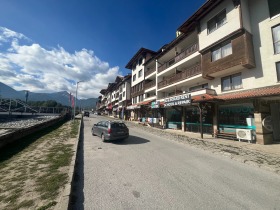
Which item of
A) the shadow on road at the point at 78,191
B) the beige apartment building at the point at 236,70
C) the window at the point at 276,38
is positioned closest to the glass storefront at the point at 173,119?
the beige apartment building at the point at 236,70

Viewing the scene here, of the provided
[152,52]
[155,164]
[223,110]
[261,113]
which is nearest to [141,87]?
[152,52]

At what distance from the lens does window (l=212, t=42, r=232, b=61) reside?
45.3 ft

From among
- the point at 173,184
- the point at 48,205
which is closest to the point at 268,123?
the point at 173,184

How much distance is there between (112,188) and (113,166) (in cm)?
195

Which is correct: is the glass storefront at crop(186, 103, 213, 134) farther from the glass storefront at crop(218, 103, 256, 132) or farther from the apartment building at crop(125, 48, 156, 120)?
the apartment building at crop(125, 48, 156, 120)

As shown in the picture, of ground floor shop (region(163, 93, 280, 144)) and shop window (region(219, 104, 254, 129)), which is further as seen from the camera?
shop window (region(219, 104, 254, 129))

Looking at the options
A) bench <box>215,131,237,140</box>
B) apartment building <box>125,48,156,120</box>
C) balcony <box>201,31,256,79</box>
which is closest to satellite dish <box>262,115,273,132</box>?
bench <box>215,131,237,140</box>

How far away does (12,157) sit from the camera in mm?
7230

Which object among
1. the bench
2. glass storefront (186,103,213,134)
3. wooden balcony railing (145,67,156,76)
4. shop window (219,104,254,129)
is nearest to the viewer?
shop window (219,104,254,129)

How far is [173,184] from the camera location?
4.87 meters

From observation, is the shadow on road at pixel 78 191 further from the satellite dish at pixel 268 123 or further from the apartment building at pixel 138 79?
the apartment building at pixel 138 79

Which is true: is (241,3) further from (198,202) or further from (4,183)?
(4,183)

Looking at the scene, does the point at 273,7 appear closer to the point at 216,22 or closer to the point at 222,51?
the point at 216,22

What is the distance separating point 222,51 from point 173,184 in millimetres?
14421
